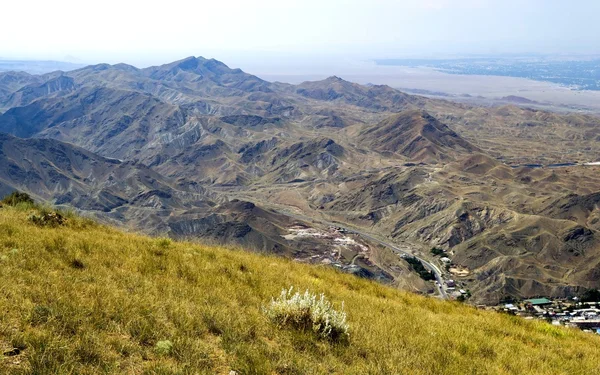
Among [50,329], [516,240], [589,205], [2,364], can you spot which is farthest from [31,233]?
[589,205]

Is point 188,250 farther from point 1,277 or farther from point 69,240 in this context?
point 1,277

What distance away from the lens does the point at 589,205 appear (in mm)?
138750

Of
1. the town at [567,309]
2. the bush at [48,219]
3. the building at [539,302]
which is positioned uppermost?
the bush at [48,219]

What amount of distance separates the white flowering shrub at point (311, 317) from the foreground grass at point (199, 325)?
213 millimetres

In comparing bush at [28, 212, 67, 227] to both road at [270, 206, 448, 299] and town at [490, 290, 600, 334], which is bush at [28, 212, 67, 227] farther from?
road at [270, 206, 448, 299]

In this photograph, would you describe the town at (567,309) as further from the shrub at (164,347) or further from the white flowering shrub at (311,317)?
the shrub at (164,347)

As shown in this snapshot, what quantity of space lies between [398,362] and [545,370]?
9.23 feet

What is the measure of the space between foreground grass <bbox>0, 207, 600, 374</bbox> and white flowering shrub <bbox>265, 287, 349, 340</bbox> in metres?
0.21

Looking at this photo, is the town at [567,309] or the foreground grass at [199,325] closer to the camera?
the foreground grass at [199,325]

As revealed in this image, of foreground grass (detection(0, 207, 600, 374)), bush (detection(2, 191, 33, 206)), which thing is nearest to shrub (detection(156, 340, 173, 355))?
foreground grass (detection(0, 207, 600, 374))

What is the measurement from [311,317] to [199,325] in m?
1.86

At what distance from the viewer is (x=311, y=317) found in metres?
6.76

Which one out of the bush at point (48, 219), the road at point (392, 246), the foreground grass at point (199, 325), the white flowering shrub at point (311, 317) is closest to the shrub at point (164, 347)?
the foreground grass at point (199, 325)

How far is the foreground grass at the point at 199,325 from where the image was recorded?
516 cm
